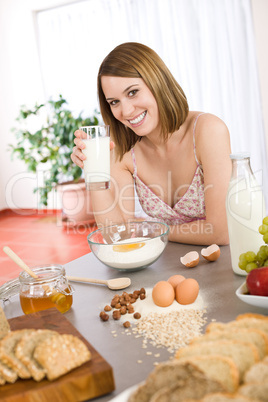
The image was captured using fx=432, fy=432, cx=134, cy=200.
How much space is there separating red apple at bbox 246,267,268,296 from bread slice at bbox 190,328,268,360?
0.21m

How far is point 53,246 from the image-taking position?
4.88 m

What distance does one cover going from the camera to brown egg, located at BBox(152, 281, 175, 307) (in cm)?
108

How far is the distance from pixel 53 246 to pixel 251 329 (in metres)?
4.30

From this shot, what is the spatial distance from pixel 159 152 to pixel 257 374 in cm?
157

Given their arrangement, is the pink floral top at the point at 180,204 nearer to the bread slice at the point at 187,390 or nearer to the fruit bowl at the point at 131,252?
the fruit bowl at the point at 131,252

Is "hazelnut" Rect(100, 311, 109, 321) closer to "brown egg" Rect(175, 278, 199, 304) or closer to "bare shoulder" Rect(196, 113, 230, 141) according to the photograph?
"brown egg" Rect(175, 278, 199, 304)

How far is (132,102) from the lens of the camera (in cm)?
177

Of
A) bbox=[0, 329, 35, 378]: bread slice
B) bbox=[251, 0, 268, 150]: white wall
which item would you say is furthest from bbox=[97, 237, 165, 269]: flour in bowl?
bbox=[251, 0, 268, 150]: white wall

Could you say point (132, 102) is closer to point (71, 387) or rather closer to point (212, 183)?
point (212, 183)

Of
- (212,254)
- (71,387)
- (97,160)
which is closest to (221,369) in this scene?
(71,387)

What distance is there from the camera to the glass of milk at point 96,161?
153cm

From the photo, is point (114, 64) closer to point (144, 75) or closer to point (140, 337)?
point (144, 75)

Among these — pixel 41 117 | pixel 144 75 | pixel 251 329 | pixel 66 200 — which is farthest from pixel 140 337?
pixel 41 117

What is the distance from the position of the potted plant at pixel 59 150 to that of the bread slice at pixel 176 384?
4756 mm
